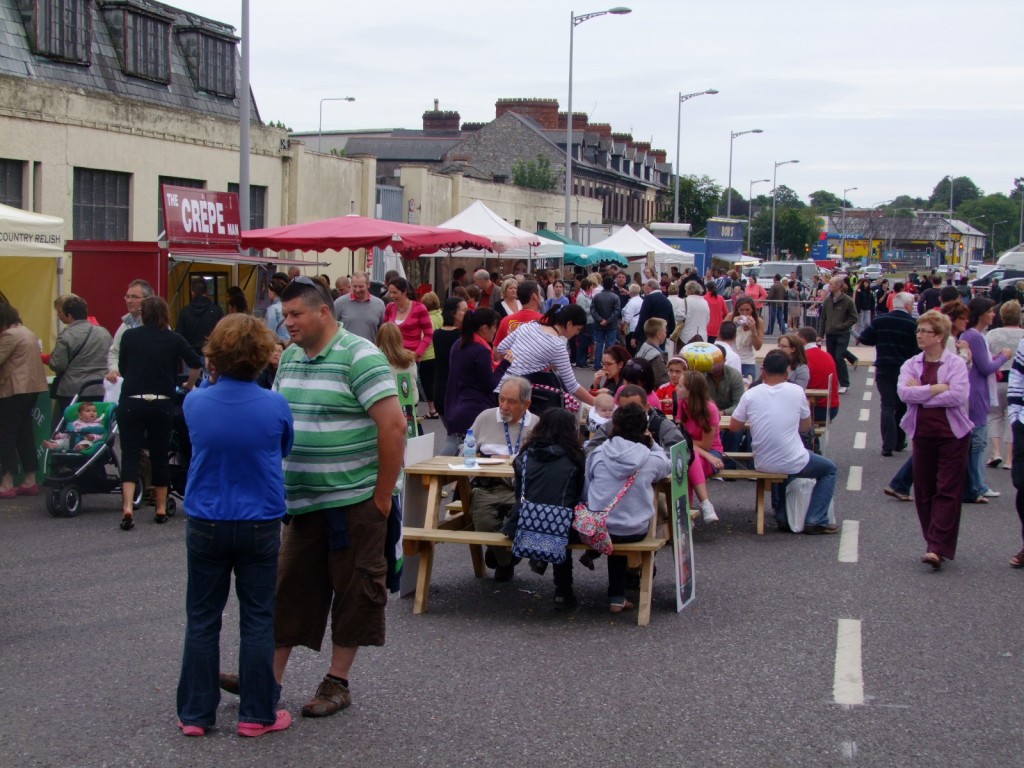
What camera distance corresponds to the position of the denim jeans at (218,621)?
5.01m

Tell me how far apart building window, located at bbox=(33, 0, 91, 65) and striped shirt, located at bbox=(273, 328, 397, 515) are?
1713cm

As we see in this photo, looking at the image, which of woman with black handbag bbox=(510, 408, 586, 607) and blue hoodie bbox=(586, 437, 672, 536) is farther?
blue hoodie bbox=(586, 437, 672, 536)

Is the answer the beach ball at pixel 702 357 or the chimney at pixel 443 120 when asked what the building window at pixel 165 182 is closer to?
the beach ball at pixel 702 357

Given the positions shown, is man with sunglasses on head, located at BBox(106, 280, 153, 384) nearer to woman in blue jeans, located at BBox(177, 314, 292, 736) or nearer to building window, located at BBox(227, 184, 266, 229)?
woman in blue jeans, located at BBox(177, 314, 292, 736)

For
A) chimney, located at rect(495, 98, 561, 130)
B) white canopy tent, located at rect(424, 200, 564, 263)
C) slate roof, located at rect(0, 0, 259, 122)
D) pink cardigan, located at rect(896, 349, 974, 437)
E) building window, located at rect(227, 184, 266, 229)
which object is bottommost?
pink cardigan, located at rect(896, 349, 974, 437)

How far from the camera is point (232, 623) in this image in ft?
22.8

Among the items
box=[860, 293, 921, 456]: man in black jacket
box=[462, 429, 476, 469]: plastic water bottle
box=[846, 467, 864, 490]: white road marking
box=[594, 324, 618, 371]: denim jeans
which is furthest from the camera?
box=[594, 324, 618, 371]: denim jeans

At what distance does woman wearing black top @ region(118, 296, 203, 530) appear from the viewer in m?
9.55

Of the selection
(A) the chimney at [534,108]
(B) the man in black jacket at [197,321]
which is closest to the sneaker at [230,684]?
(B) the man in black jacket at [197,321]

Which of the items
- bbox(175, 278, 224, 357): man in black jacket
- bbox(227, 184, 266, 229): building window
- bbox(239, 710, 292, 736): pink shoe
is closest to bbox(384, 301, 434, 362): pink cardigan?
bbox(175, 278, 224, 357): man in black jacket

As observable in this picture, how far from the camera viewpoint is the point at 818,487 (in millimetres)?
9695

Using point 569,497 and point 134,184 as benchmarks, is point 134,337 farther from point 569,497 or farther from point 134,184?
point 134,184

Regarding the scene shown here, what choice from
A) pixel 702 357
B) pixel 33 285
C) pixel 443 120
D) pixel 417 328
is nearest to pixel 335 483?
pixel 702 357

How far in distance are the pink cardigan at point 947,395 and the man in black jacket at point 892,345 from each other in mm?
4358
